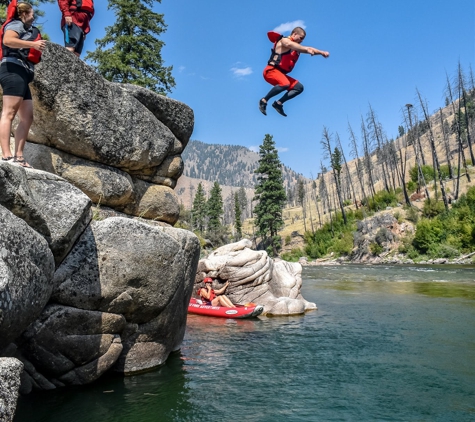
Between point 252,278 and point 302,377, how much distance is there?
28.4ft

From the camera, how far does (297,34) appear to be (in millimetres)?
7031

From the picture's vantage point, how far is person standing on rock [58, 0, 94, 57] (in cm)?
852

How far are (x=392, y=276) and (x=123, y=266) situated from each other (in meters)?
23.7

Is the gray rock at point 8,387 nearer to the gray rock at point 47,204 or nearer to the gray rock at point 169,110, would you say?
the gray rock at point 47,204

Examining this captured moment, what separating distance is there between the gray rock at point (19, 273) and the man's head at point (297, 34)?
513 centimetres

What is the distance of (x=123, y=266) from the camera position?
723cm

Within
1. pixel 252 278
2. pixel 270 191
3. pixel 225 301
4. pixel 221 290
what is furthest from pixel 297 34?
pixel 270 191

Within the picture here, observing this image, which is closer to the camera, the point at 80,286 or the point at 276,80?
the point at 80,286

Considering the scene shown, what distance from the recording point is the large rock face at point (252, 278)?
16.6 m

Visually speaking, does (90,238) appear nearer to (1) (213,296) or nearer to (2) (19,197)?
(2) (19,197)

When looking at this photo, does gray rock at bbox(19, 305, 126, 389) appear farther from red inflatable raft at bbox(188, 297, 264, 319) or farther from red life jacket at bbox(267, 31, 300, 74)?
red inflatable raft at bbox(188, 297, 264, 319)

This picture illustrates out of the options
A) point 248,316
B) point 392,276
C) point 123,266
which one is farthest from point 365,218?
point 123,266

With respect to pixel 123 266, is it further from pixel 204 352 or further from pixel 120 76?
pixel 120 76

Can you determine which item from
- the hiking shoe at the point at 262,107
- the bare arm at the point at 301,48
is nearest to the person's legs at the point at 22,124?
the hiking shoe at the point at 262,107
